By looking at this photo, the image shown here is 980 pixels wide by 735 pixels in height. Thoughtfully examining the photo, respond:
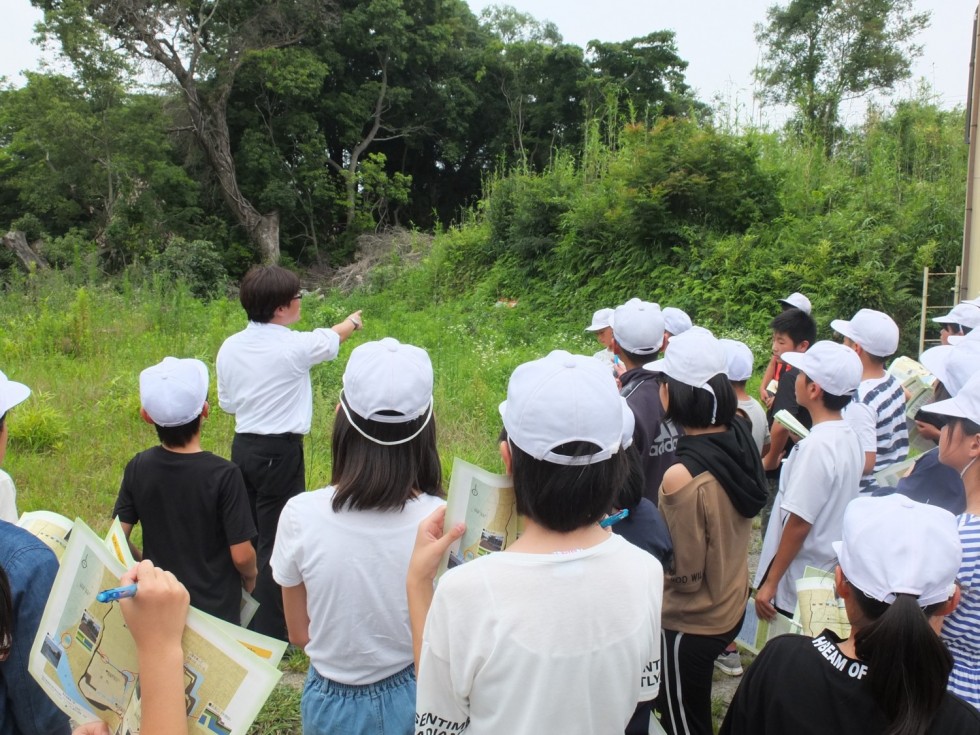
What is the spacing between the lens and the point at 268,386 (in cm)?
382

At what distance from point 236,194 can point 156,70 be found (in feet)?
13.7

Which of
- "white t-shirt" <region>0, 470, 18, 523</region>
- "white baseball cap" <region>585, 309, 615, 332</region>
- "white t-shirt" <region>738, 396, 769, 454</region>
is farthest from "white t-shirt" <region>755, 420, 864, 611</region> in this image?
"white t-shirt" <region>0, 470, 18, 523</region>

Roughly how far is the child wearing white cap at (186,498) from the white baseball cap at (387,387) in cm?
107

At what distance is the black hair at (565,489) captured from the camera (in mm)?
1403

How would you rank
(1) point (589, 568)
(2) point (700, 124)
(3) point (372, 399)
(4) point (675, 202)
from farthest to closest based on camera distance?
1. (2) point (700, 124)
2. (4) point (675, 202)
3. (3) point (372, 399)
4. (1) point (589, 568)

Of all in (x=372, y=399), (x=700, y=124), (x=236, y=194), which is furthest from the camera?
(x=236, y=194)

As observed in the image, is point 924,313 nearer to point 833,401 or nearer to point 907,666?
point 833,401

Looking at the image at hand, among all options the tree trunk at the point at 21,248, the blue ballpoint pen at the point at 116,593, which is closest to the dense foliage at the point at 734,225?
the blue ballpoint pen at the point at 116,593

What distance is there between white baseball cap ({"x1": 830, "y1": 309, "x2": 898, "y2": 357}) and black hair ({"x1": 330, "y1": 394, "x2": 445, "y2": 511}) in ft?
8.82

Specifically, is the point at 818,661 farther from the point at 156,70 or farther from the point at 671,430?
Result: the point at 156,70

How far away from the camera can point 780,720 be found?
151 cm

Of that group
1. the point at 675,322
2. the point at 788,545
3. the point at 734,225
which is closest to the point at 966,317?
the point at 675,322

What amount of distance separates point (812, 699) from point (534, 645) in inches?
25.2

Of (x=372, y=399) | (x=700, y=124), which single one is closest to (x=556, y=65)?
(x=700, y=124)
